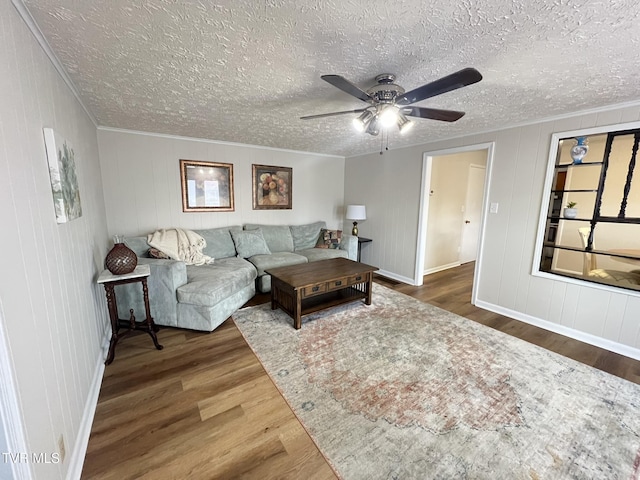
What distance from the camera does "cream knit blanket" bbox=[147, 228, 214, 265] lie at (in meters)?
3.09

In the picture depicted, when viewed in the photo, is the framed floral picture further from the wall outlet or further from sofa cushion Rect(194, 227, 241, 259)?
the wall outlet

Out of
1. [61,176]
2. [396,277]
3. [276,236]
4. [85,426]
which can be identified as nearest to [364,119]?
[61,176]

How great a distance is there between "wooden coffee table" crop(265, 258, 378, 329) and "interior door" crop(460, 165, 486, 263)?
311 centimetres

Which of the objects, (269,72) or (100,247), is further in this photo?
(100,247)

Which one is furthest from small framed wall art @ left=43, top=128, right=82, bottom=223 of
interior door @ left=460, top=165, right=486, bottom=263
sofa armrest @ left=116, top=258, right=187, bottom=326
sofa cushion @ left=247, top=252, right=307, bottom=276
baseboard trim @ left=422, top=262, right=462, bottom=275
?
interior door @ left=460, top=165, right=486, bottom=263

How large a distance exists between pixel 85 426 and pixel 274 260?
7.96 ft

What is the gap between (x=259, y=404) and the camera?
1.78m

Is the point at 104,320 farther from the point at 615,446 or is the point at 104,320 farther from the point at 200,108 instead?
→ the point at 615,446

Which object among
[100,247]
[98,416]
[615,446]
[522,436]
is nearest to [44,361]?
[98,416]

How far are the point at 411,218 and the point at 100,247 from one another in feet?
13.0

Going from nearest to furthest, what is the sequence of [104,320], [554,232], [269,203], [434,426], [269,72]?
[434,426], [269,72], [104,320], [554,232], [269,203]

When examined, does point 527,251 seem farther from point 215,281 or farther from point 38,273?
point 38,273

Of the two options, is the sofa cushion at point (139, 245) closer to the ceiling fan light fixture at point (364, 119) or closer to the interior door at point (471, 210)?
the ceiling fan light fixture at point (364, 119)

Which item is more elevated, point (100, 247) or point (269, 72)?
point (269, 72)
